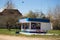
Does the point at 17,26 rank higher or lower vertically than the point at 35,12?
lower

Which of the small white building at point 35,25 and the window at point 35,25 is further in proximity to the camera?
the window at point 35,25

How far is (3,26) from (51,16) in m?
19.0

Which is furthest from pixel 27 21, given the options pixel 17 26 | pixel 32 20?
pixel 17 26

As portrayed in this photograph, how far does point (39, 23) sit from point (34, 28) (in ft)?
5.31

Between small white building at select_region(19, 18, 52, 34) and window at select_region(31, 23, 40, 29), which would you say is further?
window at select_region(31, 23, 40, 29)

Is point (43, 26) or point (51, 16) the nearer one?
point (43, 26)

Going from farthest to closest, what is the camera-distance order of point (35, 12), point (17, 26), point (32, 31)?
1. point (35, 12)
2. point (17, 26)
3. point (32, 31)

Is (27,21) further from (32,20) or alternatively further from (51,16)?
(51,16)

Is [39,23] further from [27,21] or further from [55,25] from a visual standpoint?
[55,25]

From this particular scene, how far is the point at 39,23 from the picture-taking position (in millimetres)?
44281

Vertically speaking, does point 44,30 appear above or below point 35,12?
below

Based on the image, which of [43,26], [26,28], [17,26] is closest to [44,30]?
[43,26]

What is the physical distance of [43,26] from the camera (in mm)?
44531

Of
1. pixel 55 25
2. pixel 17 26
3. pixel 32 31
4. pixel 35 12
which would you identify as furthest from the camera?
pixel 35 12
